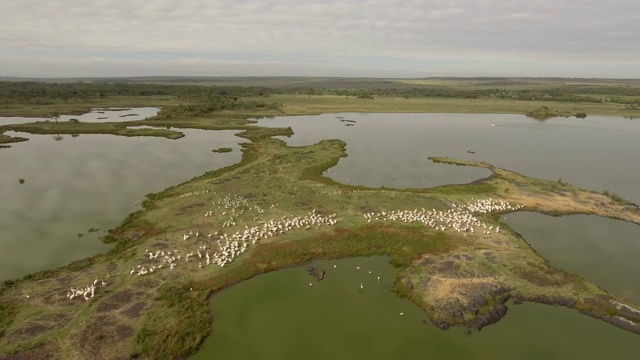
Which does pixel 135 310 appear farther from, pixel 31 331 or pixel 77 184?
pixel 77 184

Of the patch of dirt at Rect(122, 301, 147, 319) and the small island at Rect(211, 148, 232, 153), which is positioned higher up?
the small island at Rect(211, 148, 232, 153)

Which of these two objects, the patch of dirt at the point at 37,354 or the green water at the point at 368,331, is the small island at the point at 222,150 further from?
the patch of dirt at the point at 37,354

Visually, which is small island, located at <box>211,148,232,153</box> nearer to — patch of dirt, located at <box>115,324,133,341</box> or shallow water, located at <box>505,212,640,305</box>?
shallow water, located at <box>505,212,640,305</box>

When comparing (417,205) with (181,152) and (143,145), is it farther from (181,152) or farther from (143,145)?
(143,145)

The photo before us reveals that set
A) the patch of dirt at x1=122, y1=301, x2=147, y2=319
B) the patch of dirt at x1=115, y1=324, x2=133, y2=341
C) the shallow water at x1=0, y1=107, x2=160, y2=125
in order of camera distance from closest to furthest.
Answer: the patch of dirt at x1=115, y1=324, x2=133, y2=341 → the patch of dirt at x1=122, y1=301, x2=147, y2=319 → the shallow water at x1=0, y1=107, x2=160, y2=125

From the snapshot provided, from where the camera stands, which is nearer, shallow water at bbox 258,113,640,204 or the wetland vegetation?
the wetland vegetation

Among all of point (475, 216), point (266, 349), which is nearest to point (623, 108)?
point (475, 216)

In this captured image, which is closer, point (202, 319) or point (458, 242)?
point (202, 319)

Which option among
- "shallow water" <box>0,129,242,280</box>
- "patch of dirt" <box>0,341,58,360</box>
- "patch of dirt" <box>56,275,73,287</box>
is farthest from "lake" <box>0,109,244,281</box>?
"patch of dirt" <box>0,341,58,360</box>

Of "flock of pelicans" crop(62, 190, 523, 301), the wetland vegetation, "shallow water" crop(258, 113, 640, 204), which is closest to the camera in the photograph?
the wetland vegetation
